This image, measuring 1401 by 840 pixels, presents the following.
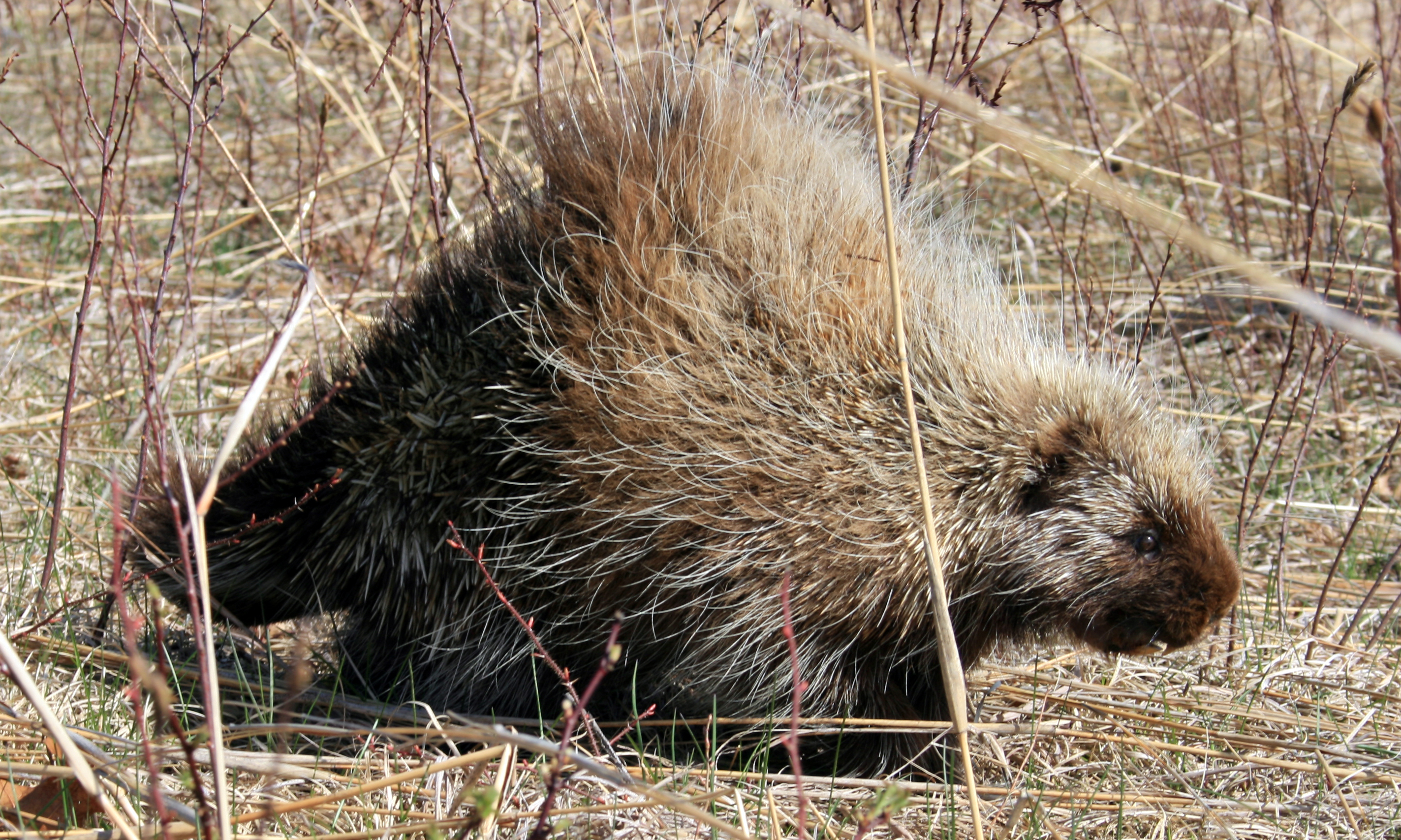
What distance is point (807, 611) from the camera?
2223 millimetres

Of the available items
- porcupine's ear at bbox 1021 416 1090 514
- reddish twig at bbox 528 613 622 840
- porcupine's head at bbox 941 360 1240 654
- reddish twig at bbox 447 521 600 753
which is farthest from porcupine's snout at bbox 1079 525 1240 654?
reddish twig at bbox 528 613 622 840

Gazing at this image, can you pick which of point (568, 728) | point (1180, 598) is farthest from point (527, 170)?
point (568, 728)

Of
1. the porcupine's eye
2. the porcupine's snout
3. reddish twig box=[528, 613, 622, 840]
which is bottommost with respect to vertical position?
the porcupine's snout

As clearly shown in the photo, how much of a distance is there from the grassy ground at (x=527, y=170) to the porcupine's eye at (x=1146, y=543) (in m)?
0.42

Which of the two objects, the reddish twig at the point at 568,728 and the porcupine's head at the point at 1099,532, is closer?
the reddish twig at the point at 568,728

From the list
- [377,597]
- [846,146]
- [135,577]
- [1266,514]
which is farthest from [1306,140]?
[135,577]

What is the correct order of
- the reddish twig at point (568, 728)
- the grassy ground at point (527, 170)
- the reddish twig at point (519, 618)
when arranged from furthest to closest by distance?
the grassy ground at point (527, 170), the reddish twig at point (519, 618), the reddish twig at point (568, 728)

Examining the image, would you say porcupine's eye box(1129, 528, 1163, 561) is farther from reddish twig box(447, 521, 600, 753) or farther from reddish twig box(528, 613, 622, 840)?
reddish twig box(528, 613, 622, 840)

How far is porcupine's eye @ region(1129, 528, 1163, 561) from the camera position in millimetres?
2266

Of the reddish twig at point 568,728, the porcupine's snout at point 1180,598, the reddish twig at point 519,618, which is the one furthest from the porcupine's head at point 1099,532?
the reddish twig at point 568,728

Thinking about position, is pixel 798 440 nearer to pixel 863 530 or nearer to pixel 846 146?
pixel 863 530

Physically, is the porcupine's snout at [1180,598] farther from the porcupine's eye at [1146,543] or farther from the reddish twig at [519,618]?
the reddish twig at [519,618]

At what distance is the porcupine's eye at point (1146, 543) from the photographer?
2266 mm

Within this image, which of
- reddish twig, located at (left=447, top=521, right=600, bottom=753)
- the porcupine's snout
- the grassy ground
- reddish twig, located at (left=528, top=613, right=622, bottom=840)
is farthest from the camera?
the porcupine's snout
